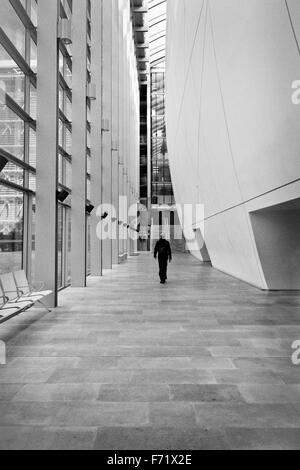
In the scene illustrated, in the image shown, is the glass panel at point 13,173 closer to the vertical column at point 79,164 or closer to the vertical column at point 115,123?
the vertical column at point 79,164

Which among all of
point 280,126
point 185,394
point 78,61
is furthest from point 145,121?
point 185,394

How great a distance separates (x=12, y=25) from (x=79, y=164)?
527 cm

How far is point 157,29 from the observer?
4634cm

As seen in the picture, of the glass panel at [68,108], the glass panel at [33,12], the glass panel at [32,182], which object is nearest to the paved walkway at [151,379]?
the glass panel at [32,182]

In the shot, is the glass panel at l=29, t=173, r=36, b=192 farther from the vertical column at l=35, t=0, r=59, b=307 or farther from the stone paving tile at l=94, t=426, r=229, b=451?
the stone paving tile at l=94, t=426, r=229, b=451

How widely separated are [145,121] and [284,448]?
55605 mm

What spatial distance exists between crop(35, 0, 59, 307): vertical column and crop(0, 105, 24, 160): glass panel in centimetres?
66

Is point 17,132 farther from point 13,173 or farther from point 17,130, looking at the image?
point 13,173

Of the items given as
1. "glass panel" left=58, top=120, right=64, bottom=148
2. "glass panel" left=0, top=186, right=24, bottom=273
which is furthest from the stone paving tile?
"glass panel" left=58, top=120, right=64, bottom=148

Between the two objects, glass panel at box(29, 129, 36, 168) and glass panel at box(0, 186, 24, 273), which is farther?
glass panel at box(29, 129, 36, 168)

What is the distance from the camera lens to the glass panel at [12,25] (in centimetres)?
984

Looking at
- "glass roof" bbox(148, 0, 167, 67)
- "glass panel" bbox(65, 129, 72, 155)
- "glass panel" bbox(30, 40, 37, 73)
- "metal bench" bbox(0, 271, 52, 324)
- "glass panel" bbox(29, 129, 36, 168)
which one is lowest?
"metal bench" bbox(0, 271, 52, 324)

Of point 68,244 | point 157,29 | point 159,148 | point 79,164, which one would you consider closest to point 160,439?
point 79,164

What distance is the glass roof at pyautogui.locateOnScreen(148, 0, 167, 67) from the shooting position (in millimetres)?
40694
